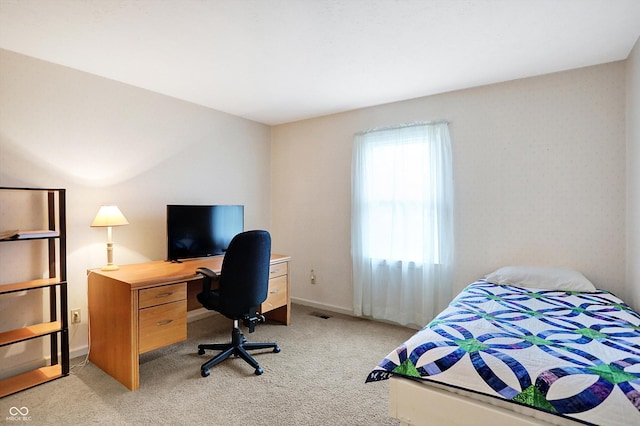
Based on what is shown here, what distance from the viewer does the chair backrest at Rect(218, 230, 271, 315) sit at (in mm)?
2387

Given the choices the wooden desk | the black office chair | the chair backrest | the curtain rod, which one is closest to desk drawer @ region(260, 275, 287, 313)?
the black office chair

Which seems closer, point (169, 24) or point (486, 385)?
point (486, 385)

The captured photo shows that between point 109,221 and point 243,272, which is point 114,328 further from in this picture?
point 243,272

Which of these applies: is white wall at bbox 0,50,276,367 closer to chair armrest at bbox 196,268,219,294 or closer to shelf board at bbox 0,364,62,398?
shelf board at bbox 0,364,62,398

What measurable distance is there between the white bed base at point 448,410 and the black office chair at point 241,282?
1.30 meters

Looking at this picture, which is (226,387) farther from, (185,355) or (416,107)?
(416,107)

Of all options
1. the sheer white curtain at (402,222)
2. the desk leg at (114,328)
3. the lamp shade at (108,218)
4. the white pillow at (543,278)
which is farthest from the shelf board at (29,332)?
the white pillow at (543,278)

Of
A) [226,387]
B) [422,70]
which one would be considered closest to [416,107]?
[422,70]

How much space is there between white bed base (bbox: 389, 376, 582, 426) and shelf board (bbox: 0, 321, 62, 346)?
8.05ft

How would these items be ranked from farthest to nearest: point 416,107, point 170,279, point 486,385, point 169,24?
1. point 416,107
2. point 170,279
3. point 169,24
4. point 486,385

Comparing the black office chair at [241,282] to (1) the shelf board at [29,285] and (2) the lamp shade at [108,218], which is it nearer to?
(2) the lamp shade at [108,218]

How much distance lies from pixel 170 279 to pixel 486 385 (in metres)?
2.17

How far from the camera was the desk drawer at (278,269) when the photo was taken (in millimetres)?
3311

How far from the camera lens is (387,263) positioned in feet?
11.8
